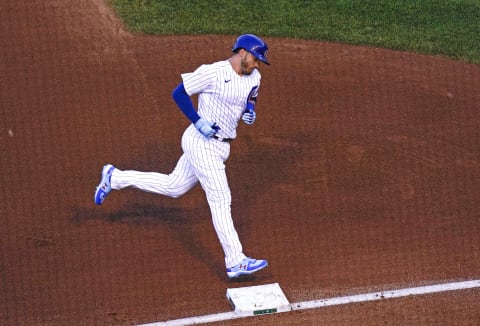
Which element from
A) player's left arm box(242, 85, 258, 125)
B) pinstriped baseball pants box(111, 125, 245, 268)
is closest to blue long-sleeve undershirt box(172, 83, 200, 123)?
pinstriped baseball pants box(111, 125, 245, 268)

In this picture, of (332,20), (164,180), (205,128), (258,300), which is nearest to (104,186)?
(164,180)

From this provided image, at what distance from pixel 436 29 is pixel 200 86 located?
19.7 feet

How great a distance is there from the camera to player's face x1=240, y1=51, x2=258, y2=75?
703cm

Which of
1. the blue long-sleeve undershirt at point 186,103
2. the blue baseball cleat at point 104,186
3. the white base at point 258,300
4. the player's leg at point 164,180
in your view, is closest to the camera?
the white base at point 258,300

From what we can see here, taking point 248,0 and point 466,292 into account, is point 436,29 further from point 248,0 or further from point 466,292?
point 466,292

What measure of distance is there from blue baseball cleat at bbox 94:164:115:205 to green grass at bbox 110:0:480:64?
405 cm

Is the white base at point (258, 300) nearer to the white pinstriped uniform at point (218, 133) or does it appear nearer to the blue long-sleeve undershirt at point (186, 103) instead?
the white pinstriped uniform at point (218, 133)

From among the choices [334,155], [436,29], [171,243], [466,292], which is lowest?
[466,292]

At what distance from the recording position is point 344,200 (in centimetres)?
855

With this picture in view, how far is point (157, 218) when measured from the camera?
27.0 ft

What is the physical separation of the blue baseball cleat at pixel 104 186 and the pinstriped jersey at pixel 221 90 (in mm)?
1103

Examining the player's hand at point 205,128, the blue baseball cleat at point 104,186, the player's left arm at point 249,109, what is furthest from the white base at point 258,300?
the blue baseball cleat at point 104,186

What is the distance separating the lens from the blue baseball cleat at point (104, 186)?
782 centimetres

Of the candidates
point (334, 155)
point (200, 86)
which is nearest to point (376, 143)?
point (334, 155)
